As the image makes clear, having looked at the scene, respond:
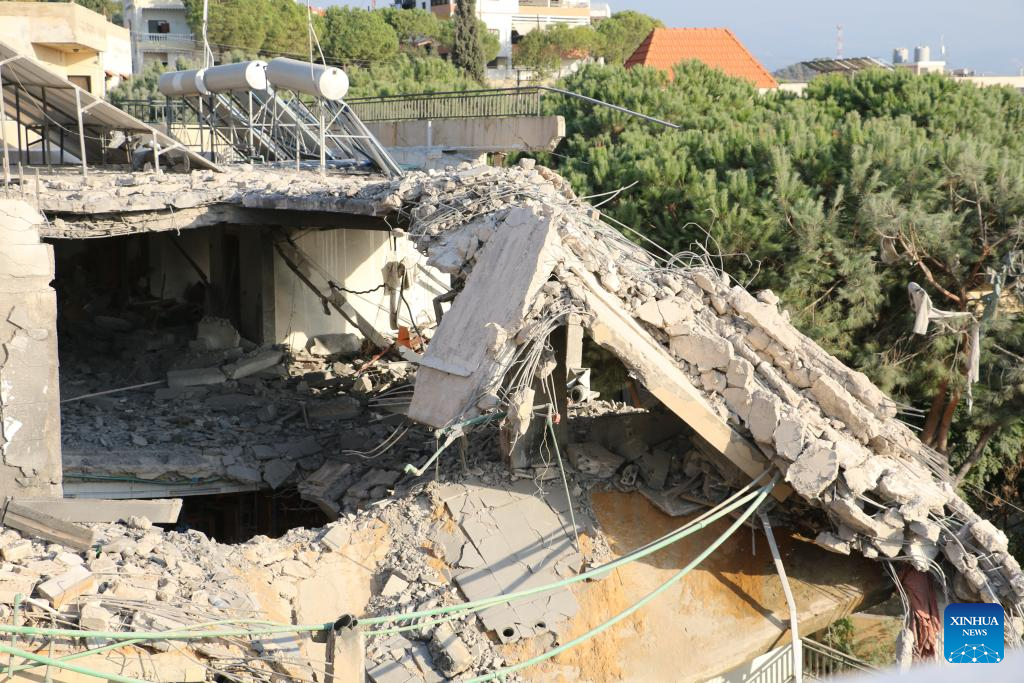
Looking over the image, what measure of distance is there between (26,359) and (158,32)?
172 feet

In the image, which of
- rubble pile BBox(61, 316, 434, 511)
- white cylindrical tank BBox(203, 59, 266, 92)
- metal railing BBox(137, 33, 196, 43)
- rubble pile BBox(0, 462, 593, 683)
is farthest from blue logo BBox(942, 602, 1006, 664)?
metal railing BBox(137, 33, 196, 43)

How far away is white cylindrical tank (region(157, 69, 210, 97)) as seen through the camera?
17203 mm

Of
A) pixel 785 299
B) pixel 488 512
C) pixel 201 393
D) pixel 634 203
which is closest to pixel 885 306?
pixel 785 299

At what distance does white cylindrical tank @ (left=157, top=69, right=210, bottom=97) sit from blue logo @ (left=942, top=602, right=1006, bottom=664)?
14.2 meters

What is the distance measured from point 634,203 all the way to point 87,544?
848 cm

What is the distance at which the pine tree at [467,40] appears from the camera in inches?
1561

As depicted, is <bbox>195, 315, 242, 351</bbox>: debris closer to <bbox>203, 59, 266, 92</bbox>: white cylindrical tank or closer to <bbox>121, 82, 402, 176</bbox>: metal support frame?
<bbox>121, 82, 402, 176</bbox>: metal support frame

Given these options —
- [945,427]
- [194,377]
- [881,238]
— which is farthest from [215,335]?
[945,427]

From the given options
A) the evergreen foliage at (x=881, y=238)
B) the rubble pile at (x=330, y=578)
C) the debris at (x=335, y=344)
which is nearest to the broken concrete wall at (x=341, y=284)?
the debris at (x=335, y=344)

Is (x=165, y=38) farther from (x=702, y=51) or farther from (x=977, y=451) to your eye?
(x=977, y=451)

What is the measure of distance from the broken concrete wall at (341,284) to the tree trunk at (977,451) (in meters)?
8.78

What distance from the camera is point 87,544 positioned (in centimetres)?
786

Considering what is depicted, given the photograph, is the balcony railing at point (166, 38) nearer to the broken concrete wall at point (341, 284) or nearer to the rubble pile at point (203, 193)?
the broken concrete wall at point (341, 284)

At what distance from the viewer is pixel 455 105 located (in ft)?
67.8
